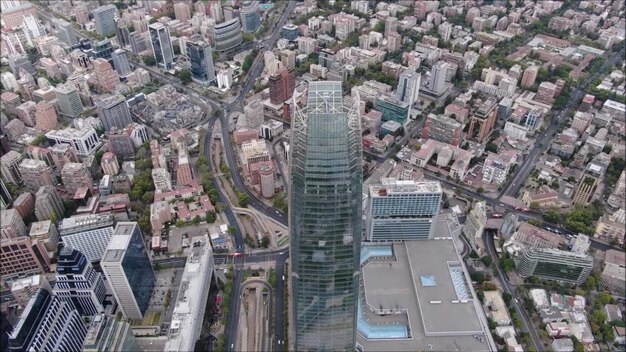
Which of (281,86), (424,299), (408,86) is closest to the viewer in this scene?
(424,299)

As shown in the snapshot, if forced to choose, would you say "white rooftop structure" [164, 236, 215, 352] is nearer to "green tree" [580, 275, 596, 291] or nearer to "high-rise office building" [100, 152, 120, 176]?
"high-rise office building" [100, 152, 120, 176]

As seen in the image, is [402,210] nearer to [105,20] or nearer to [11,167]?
[11,167]

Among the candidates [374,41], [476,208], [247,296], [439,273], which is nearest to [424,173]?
[476,208]

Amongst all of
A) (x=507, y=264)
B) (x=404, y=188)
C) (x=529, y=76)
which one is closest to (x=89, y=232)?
(x=404, y=188)

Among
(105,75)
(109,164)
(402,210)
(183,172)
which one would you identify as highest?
(402,210)

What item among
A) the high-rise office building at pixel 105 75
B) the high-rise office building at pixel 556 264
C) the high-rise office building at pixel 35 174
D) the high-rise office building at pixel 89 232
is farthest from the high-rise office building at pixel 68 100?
the high-rise office building at pixel 556 264

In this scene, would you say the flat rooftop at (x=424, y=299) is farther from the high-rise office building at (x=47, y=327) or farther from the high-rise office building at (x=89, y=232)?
the high-rise office building at (x=89, y=232)
